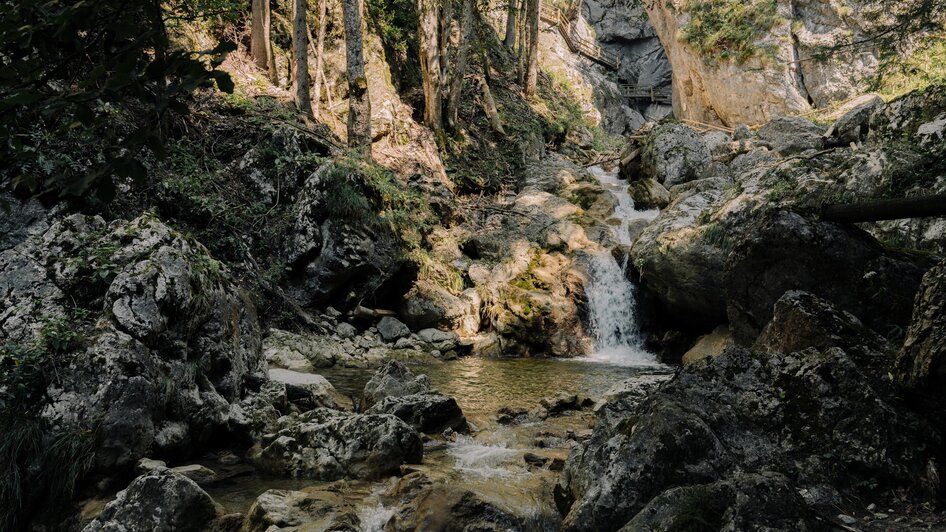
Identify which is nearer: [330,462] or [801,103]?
[330,462]

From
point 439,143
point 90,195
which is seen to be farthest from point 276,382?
point 439,143

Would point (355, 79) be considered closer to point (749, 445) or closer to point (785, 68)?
point (749, 445)

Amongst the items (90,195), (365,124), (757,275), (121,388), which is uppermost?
(365,124)

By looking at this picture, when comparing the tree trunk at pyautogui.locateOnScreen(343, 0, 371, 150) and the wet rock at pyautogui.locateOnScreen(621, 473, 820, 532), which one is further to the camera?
the tree trunk at pyautogui.locateOnScreen(343, 0, 371, 150)

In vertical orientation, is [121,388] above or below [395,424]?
above

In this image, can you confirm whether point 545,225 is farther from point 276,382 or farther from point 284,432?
point 284,432

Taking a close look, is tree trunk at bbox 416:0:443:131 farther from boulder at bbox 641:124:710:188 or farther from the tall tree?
the tall tree

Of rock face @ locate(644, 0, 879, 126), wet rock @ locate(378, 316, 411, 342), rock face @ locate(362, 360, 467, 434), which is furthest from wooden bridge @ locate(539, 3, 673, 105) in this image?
rock face @ locate(362, 360, 467, 434)

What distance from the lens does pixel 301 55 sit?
504 inches

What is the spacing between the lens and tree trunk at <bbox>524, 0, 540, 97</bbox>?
20.8 metres

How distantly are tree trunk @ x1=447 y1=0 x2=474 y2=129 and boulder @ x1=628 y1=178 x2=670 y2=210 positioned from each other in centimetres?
565

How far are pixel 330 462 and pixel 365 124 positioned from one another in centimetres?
931

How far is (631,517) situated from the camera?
3332 millimetres

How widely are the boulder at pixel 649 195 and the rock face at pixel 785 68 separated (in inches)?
324
